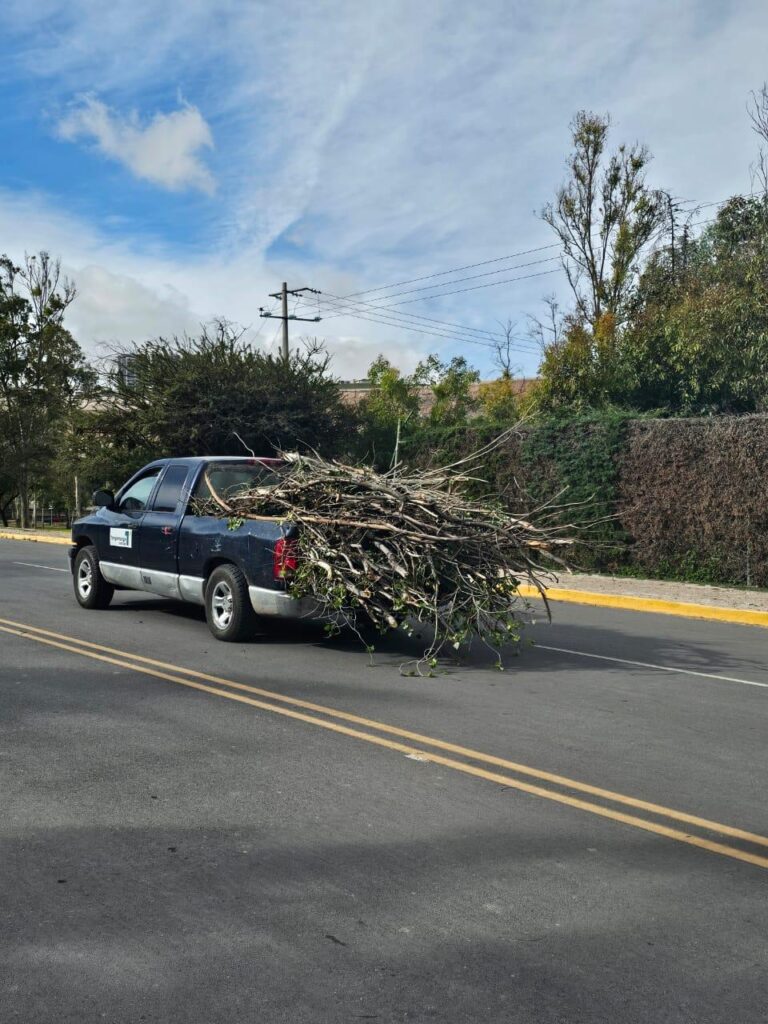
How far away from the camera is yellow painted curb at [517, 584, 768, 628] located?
13930mm

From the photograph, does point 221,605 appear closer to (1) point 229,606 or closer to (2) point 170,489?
(1) point 229,606

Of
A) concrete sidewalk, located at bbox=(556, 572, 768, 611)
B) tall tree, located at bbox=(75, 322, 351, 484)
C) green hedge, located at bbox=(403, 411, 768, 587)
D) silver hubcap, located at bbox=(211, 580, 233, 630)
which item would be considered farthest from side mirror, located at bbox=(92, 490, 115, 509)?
tall tree, located at bbox=(75, 322, 351, 484)

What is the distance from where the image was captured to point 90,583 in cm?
1320

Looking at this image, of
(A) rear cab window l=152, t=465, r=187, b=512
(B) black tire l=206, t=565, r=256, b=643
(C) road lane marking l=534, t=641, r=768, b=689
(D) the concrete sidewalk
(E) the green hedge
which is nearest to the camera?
(C) road lane marking l=534, t=641, r=768, b=689

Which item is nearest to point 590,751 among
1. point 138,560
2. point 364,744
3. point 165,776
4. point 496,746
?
point 496,746

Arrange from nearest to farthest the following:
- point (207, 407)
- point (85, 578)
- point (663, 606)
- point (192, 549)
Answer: point (192, 549) < point (85, 578) < point (663, 606) < point (207, 407)

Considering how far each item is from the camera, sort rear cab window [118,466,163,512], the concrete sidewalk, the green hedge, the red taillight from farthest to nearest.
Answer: the green hedge → the concrete sidewalk → rear cab window [118,466,163,512] → the red taillight

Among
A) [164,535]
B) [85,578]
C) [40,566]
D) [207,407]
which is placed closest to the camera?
[164,535]

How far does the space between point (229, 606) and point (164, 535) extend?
4.84 feet

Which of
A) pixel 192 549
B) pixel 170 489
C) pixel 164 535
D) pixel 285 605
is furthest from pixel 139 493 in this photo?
pixel 285 605

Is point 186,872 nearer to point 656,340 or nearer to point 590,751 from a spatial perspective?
point 590,751

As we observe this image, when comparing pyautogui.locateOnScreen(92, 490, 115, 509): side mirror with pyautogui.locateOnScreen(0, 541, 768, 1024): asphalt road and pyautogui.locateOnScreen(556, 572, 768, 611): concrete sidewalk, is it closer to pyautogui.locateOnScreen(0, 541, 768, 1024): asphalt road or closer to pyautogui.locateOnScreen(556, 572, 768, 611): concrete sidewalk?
pyautogui.locateOnScreen(0, 541, 768, 1024): asphalt road

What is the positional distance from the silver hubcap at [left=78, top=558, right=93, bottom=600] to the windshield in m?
2.43

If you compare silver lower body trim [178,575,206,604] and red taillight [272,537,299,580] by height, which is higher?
red taillight [272,537,299,580]
